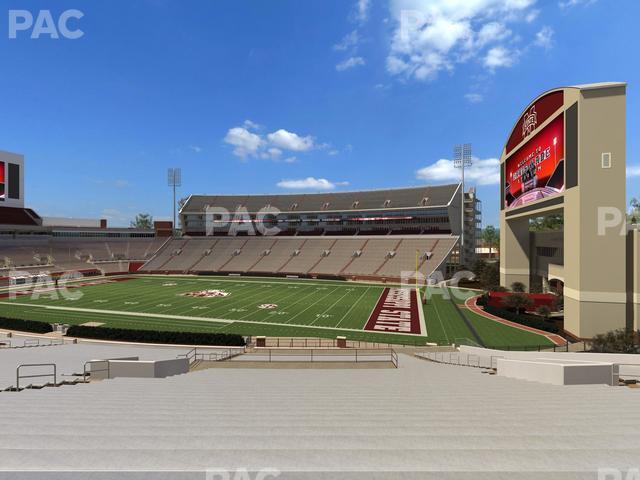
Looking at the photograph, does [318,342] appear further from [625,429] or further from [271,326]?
[625,429]

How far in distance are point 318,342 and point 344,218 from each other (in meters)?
54.1

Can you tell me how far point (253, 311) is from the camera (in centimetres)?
3547

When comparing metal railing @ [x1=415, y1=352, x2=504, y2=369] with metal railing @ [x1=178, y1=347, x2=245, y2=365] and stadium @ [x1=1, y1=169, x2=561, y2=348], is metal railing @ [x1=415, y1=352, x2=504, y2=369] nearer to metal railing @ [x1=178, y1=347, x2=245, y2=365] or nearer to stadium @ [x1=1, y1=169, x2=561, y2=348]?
stadium @ [x1=1, y1=169, x2=561, y2=348]

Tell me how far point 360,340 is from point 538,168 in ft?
72.4

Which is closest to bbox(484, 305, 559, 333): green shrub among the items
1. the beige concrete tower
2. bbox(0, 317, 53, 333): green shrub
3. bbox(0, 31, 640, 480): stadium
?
bbox(0, 31, 640, 480): stadium

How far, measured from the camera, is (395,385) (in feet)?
34.1

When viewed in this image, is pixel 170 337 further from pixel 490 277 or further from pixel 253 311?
pixel 490 277

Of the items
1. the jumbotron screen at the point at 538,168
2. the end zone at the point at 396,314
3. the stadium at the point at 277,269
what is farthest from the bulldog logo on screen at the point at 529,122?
the end zone at the point at 396,314

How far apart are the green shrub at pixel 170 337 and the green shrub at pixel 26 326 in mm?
4798

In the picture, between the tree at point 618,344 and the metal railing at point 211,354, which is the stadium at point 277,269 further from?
the metal railing at point 211,354

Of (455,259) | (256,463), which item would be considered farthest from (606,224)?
(455,259)

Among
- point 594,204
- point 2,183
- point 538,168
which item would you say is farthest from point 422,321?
point 2,183

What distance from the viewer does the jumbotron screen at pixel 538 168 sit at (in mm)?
26766

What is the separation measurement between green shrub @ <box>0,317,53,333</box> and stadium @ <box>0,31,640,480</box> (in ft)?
0.53
